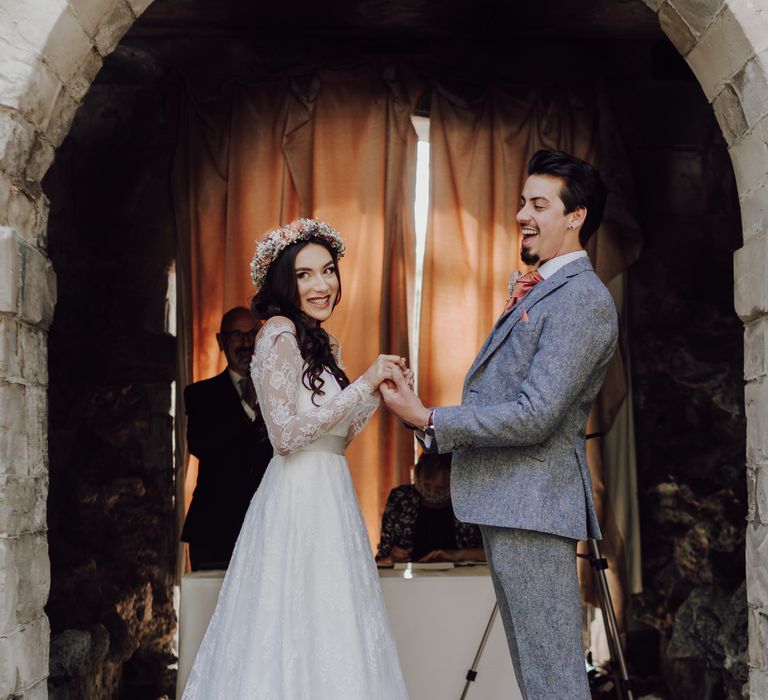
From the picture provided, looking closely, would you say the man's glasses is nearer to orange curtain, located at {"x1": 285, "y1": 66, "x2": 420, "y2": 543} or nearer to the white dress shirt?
orange curtain, located at {"x1": 285, "y1": 66, "x2": 420, "y2": 543}

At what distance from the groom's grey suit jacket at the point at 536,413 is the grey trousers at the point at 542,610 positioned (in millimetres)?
65

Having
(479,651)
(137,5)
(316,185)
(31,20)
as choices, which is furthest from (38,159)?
(316,185)

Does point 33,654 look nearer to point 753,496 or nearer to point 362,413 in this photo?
point 362,413

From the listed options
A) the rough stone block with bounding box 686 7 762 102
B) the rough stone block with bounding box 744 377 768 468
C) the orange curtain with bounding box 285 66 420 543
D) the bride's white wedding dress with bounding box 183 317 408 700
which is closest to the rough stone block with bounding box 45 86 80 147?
the bride's white wedding dress with bounding box 183 317 408 700

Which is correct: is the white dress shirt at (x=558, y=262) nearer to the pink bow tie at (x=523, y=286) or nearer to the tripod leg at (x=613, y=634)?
the pink bow tie at (x=523, y=286)

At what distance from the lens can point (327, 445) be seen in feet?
10.6

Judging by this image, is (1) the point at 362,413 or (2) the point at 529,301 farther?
(1) the point at 362,413

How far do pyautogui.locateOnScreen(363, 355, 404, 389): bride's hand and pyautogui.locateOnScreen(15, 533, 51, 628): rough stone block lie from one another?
3.31 ft

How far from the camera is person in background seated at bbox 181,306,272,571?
4.73 meters

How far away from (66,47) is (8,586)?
4.67 feet

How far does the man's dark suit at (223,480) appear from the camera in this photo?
4730 mm

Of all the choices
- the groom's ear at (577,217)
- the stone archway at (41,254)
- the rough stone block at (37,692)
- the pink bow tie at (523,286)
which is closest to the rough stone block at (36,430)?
the stone archway at (41,254)

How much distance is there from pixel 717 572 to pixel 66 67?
384cm

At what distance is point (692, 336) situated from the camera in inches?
222
